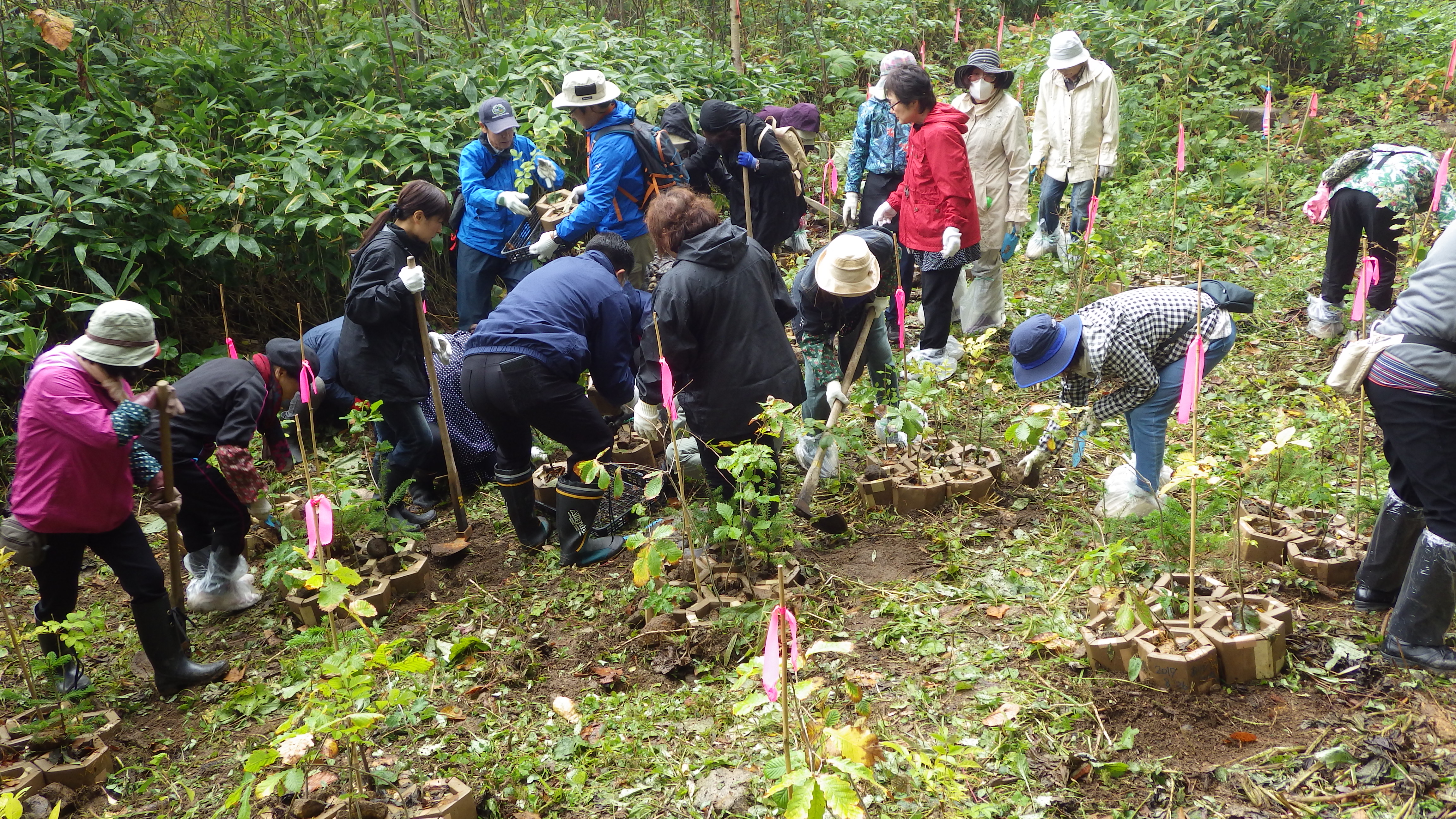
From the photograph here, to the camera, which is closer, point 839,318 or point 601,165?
point 839,318

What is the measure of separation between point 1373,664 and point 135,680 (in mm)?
5069

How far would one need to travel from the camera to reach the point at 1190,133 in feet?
30.3

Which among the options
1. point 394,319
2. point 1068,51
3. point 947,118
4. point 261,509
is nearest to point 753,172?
point 947,118

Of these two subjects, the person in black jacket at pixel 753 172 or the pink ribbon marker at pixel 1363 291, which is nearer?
the pink ribbon marker at pixel 1363 291

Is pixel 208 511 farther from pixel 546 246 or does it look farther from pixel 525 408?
pixel 546 246

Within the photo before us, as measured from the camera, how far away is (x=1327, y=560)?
3.67 meters

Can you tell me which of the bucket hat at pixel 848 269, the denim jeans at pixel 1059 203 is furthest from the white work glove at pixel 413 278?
the denim jeans at pixel 1059 203

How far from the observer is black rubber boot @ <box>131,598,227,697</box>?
395cm

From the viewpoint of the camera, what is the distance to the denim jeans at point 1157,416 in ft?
13.2

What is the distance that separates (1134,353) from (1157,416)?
39 centimetres

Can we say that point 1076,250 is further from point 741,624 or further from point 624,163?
point 741,624

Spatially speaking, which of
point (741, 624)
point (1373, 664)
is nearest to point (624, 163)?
point (741, 624)

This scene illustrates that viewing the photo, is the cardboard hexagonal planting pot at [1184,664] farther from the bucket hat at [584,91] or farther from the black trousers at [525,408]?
the bucket hat at [584,91]

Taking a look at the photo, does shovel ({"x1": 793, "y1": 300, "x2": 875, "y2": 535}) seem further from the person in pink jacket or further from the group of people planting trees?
the person in pink jacket
